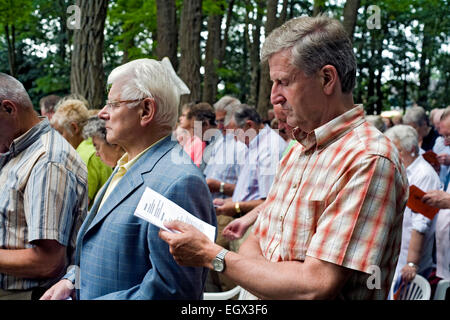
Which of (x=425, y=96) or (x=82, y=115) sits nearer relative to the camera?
(x=82, y=115)

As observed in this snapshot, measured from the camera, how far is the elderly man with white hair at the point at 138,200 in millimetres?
2154

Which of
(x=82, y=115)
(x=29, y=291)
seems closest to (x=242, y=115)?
(x=82, y=115)

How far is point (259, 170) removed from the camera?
548 centimetres

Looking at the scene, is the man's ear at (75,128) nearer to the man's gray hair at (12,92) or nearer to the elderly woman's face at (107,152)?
the elderly woman's face at (107,152)

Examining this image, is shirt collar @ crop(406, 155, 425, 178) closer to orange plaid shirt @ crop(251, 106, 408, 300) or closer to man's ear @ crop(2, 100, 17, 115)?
orange plaid shirt @ crop(251, 106, 408, 300)

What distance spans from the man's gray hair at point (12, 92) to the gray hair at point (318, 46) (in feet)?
5.13

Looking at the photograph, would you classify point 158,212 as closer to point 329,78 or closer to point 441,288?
point 329,78

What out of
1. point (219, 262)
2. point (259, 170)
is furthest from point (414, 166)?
point (219, 262)

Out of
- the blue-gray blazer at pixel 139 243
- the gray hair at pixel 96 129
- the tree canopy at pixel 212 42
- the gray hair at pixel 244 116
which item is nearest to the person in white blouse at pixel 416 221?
the tree canopy at pixel 212 42

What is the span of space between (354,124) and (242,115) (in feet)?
15.4

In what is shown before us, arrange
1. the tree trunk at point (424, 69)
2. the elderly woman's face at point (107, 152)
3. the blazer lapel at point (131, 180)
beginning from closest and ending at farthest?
the blazer lapel at point (131, 180), the elderly woman's face at point (107, 152), the tree trunk at point (424, 69)

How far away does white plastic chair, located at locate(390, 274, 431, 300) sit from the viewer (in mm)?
3972

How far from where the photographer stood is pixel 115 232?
2.21 meters
